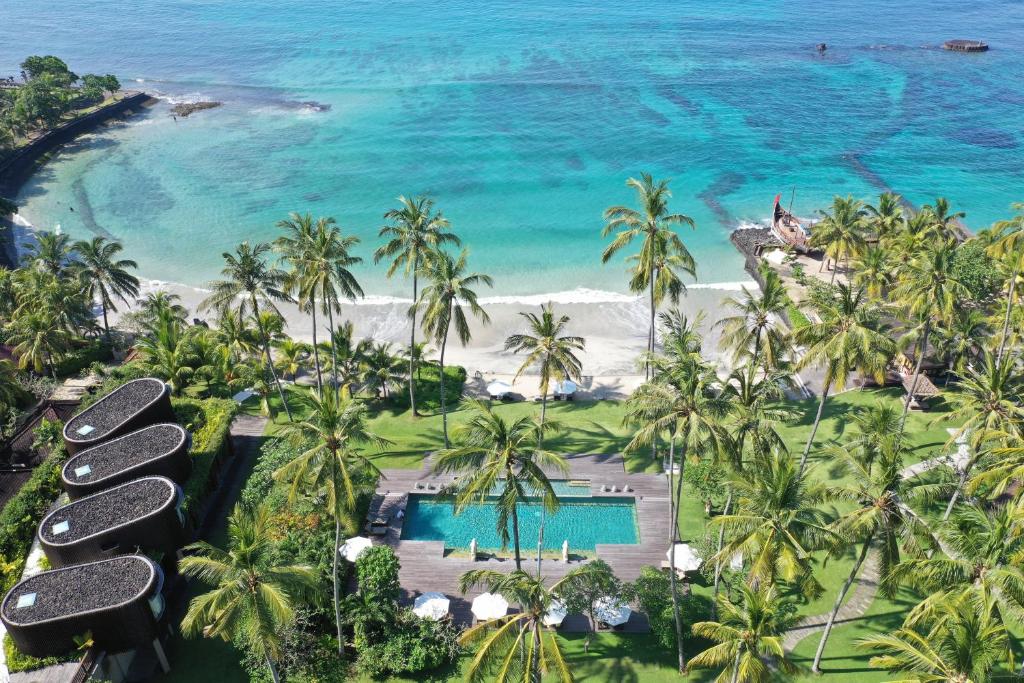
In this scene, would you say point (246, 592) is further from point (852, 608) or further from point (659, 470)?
point (852, 608)

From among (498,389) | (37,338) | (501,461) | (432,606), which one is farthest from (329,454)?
(37,338)

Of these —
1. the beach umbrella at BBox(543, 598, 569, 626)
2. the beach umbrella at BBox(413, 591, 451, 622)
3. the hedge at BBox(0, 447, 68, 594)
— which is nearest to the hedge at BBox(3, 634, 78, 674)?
the hedge at BBox(0, 447, 68, 594)

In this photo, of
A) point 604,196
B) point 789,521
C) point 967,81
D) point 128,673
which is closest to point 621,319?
point 604,196

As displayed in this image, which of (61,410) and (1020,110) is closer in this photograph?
(61,410)

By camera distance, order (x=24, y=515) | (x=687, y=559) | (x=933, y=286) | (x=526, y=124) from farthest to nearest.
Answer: (x=526, y=124), (x=933, y=286), (x=24, y=515), (x=687, y=559)

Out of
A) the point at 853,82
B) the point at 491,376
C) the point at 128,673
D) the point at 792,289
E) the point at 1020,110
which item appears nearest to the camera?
the point at 128,673

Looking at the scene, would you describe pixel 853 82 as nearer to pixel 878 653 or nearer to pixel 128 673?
pixel 878 653
